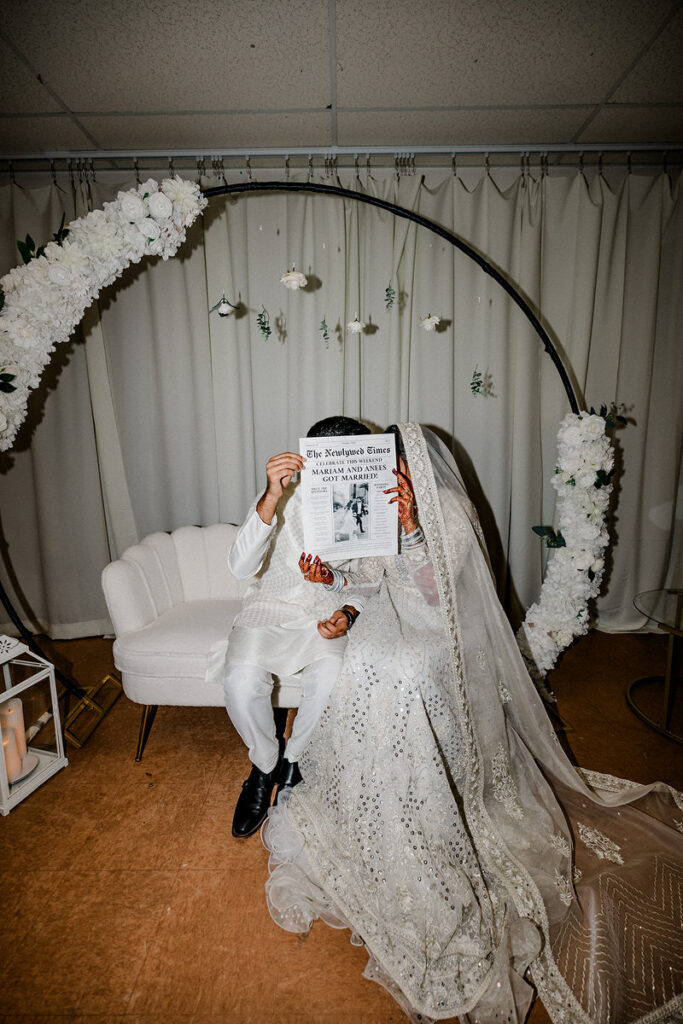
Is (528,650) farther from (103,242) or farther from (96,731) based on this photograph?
(103,242)

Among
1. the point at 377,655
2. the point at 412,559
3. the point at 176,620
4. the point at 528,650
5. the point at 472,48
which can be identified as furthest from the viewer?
the point at 528,650

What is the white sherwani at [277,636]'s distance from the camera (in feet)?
6.90

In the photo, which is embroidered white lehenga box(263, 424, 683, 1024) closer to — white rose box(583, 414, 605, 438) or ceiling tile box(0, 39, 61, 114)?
white rose box(583, 414, 605, 438)

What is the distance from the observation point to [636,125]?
121 inches

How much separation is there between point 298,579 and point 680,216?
357cm

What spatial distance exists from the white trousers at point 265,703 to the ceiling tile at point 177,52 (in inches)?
107

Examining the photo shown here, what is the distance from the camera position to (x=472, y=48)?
2385 millimetres

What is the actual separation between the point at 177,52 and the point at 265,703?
294 cm

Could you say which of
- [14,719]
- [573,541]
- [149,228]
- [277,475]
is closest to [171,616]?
[14,719]

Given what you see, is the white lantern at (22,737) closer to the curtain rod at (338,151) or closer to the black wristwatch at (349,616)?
the black wristwatch at (349,616)

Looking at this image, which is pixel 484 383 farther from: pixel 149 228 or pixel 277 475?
pixel 149 228

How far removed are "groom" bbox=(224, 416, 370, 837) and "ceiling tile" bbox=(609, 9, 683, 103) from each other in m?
2.24

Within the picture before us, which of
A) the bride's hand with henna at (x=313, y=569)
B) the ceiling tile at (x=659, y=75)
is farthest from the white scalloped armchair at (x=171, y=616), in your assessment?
the ceiling tile at (x=659, y=75)

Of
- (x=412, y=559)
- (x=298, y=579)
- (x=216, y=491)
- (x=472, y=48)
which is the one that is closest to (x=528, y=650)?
(x=412, y=559)
